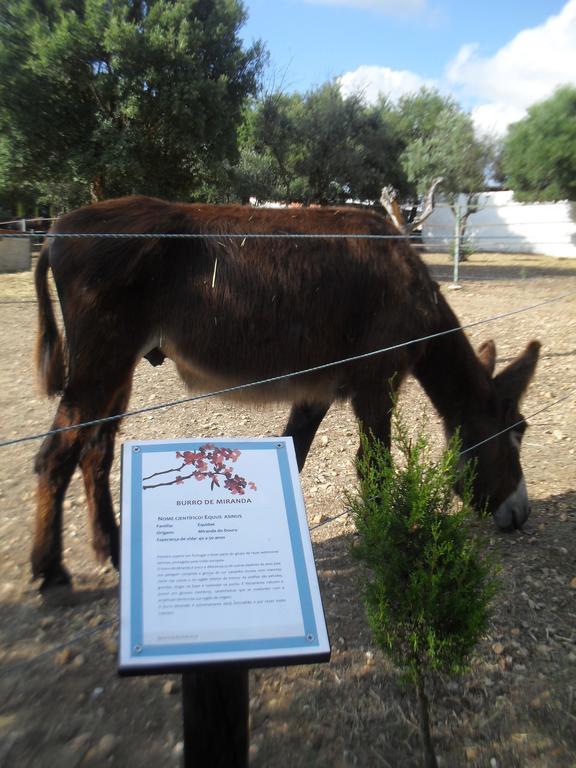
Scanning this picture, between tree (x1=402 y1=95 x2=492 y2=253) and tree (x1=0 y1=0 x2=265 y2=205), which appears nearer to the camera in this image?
tree (x1=0 y1=0 x2=265 y2=205)

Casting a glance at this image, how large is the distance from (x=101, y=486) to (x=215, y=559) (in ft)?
6.11

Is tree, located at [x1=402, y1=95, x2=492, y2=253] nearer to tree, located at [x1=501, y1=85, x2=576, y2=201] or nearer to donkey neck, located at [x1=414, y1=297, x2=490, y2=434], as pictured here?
tree, located at [x1=501, y1=85, x2=576, y2=201]

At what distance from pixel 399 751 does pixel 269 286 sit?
6.91 feet

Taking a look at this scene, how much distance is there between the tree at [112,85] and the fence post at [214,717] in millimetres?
12697

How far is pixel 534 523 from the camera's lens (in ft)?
12.2

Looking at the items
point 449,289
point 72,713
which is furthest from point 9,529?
point 449,289

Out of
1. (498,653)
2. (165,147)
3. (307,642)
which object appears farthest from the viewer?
(165,147)

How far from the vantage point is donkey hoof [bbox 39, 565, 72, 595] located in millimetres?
→ 2898

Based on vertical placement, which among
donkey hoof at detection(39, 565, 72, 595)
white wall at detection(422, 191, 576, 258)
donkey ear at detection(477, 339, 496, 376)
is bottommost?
white wall at detection(422, 191, 576, 258)

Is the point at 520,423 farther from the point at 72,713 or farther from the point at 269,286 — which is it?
the point at 72,713

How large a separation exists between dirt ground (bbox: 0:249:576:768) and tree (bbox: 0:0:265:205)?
415 inches

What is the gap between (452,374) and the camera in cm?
353

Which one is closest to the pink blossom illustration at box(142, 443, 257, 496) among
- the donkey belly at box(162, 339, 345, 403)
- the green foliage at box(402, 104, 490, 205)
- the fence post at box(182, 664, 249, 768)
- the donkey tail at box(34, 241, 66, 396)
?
the fence post at box(182, 664, 249, 768)

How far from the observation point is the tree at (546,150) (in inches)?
841
